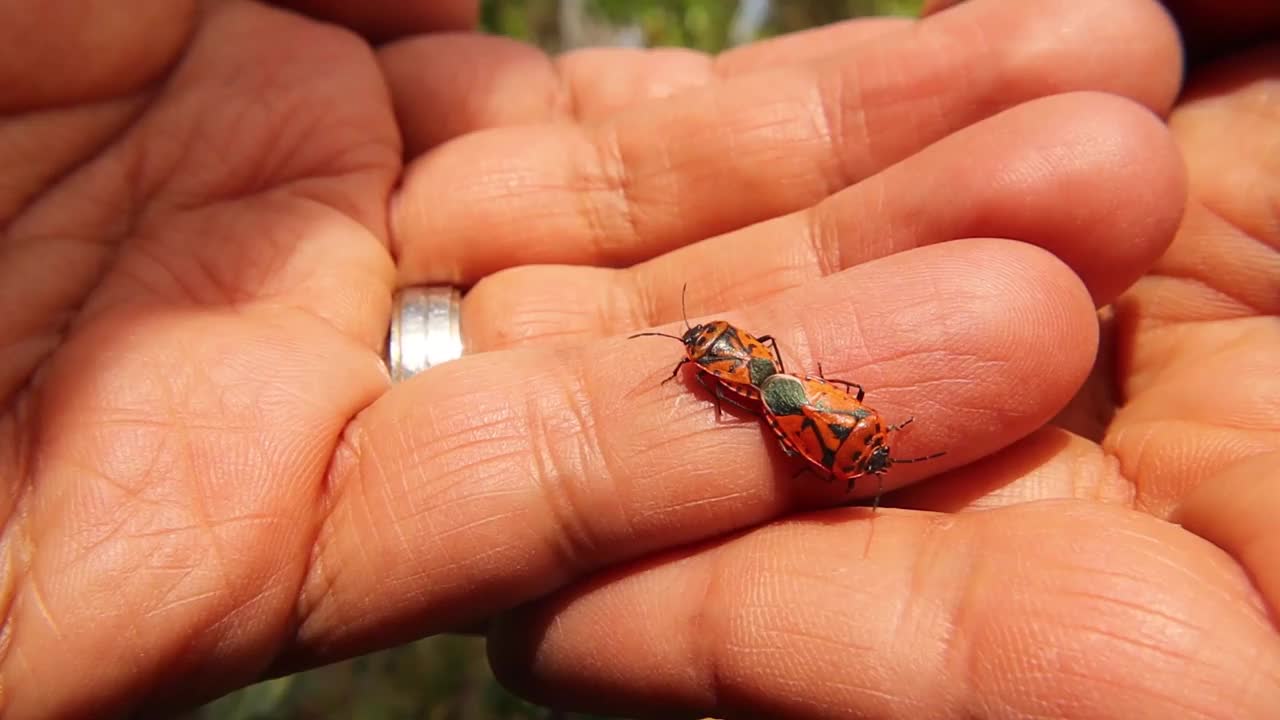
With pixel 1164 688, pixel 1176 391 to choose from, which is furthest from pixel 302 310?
pixel 1176 391

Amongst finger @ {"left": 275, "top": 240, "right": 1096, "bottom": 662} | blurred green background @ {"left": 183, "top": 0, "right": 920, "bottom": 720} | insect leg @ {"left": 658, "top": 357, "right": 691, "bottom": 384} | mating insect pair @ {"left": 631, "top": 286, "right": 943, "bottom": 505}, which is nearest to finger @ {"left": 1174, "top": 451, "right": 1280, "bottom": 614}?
finger @ {"left": 275, "top": 240, "right": 1096, "bottom": 662}

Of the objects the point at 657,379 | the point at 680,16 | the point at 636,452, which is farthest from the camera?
the point at 680,16

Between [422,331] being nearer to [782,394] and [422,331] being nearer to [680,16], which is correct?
[782,394]

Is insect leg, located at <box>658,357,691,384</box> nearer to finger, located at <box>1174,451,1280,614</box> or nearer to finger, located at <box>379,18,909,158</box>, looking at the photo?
finger, located at <box>1174,451,1280,614</box>

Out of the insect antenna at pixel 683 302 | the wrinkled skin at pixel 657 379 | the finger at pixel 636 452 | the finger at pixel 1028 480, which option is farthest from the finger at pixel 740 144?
the finger at pixel 1028 480

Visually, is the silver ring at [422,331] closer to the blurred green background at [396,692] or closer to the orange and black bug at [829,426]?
the orange and black bug at [829,426]

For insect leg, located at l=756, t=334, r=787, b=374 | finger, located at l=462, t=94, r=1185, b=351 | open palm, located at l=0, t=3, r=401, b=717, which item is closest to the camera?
open palm, located at l=0, t=3, r=401, b=717

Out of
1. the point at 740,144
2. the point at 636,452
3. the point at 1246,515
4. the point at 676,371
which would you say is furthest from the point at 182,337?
the point at 1246,515
